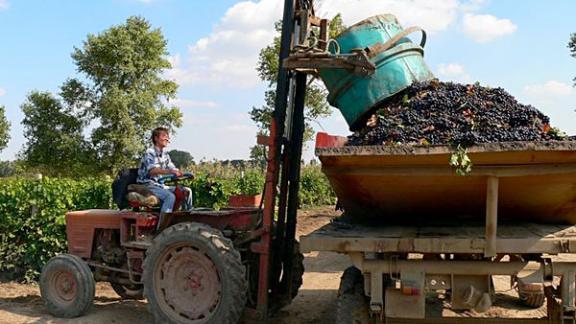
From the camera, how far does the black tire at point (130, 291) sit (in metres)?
7.30

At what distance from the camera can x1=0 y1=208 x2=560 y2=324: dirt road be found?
6867 mm

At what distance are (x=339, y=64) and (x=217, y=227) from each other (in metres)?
2.50

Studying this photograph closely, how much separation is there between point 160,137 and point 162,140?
1.8 inches

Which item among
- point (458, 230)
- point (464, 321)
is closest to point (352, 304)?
point (464, 321)

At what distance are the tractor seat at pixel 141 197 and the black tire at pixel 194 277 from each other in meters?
0.73

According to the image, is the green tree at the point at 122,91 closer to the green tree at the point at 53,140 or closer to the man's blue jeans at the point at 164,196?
the green tree at the point at 53,140

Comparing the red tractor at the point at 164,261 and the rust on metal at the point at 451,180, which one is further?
the red tractor at the point at 164,261

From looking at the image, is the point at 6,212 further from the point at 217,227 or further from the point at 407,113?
the point at 407,113

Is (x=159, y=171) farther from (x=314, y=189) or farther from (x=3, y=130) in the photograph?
(x=3, y=130)

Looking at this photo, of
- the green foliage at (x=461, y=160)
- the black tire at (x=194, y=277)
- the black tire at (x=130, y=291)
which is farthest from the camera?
the black tire at (x=130, y=291)

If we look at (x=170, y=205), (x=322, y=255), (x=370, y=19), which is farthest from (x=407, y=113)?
(x=322, y=255)

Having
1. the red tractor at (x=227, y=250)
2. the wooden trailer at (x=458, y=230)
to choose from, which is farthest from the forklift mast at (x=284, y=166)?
the wooden trailer at (x=458, y=230)

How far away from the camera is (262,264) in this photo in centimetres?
606

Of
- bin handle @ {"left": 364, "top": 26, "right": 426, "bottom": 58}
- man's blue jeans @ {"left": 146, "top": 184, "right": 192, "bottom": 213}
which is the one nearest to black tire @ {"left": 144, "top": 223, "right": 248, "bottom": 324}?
man's blue jeans @ {"left": 146, "top": 184, "right": 192, "bottom": 213}
